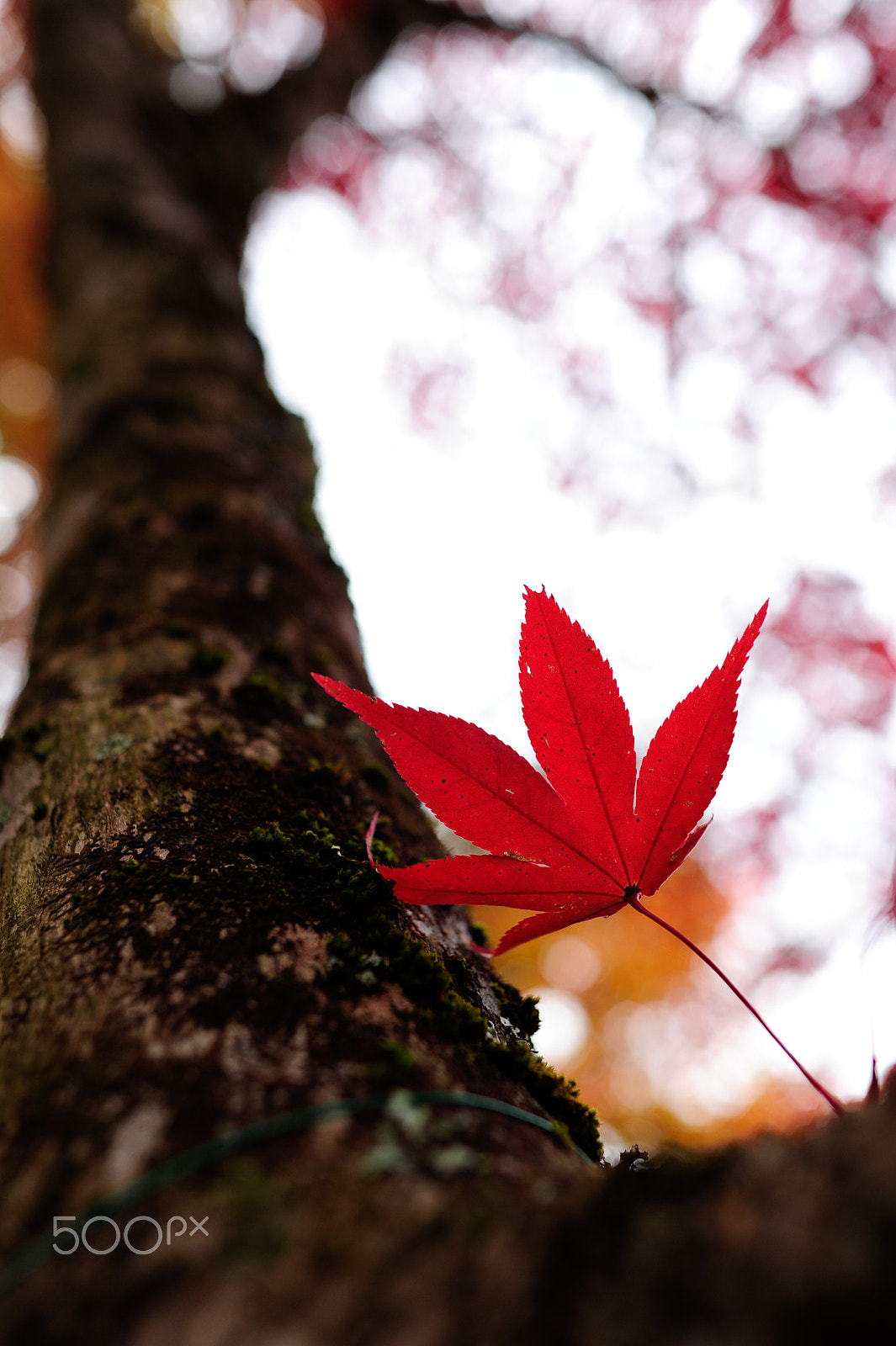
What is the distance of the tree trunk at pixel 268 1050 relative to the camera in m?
0.39

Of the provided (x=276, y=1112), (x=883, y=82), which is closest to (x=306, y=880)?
(x=276, y=1112)

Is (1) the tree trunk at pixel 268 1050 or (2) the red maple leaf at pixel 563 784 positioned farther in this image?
(2) the red maple leaf at pixel 563 784

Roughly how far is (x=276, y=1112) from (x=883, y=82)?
6.20 meters

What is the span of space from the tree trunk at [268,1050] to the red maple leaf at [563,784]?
0.12 metres

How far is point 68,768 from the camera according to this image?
0.99 metres

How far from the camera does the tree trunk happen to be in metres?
0.39

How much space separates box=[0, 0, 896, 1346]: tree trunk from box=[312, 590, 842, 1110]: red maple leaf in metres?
0.12

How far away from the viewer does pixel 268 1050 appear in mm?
602

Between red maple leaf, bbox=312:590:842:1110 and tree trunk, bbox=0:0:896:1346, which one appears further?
red maple leaf, bbox=312:590:842:1110

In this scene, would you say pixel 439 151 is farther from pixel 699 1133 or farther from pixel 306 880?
pixel 699 1133

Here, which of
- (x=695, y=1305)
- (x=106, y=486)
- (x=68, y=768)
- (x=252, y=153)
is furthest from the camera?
(x=252, y=153)

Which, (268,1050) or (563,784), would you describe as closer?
(268,1050)

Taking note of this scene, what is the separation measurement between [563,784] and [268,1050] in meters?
0.42

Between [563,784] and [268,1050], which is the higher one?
[563,784]
